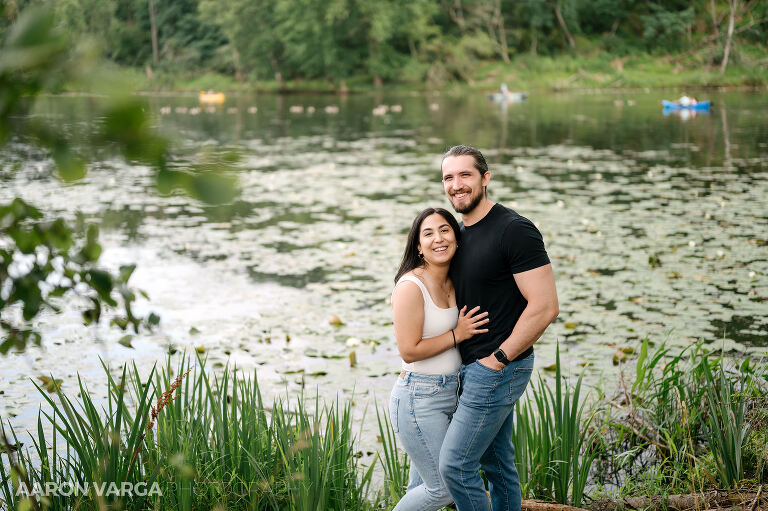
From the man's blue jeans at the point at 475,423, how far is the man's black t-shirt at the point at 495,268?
0.08 meters

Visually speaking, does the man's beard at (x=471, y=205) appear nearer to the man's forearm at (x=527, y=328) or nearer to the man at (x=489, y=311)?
the man at (x=489, y=311)

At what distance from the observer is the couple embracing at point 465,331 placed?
2.87 metres

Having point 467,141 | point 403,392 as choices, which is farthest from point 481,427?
point 467,141

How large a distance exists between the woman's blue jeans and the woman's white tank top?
27 millimetres

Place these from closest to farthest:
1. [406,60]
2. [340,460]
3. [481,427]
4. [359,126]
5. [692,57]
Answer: [481,427], [340,460], [359,126], [692,57], [406,60]

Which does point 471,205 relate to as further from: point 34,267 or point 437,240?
point 34,267

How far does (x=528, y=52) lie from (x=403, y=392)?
43511mm

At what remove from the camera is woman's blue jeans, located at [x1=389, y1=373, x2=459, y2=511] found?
295 centimetres

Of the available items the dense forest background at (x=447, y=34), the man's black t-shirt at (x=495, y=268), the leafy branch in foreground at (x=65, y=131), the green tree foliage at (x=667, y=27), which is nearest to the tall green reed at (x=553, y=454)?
the man's black t-shirt at (x=495, y=268)

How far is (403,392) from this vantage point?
298cm

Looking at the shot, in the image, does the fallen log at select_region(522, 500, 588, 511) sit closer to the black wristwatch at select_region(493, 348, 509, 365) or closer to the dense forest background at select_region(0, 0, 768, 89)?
the black wristwatch at select_region(493, 348, 509, 365)

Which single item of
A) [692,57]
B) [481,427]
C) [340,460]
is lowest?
[340,460]

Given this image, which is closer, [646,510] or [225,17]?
[646,510]

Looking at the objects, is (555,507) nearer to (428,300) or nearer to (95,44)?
(428,300)
